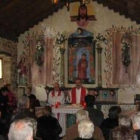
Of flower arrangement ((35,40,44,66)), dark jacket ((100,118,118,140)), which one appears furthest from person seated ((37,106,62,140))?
flower arrangement ((35,40,44,66))

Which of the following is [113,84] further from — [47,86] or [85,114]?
[85,114]

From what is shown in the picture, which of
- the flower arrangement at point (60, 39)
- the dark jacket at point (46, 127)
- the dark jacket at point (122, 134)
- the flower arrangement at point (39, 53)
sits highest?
the flower arrangement at point (60, 39)

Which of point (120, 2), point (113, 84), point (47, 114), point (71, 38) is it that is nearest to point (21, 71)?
point (71, 38)

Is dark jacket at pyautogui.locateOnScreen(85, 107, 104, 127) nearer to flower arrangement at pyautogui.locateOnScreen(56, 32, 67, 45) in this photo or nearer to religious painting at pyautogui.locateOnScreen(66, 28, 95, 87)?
religious painting at pyautogui.locateOnScreen(66, 28, 95, 87)

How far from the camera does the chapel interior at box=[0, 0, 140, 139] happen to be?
12609mm

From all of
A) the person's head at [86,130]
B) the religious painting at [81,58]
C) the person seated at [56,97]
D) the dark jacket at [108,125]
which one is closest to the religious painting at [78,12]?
the religious painting at [81,58]

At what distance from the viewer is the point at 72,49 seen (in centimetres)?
1334

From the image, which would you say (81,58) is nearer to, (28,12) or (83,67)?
(83,67)

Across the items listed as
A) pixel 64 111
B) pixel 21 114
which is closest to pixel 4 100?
pixel 64 111

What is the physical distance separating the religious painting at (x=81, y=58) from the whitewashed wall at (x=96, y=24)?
0.99ft

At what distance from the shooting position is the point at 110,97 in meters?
12.5

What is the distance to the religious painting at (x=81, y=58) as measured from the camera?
1310 centimetres

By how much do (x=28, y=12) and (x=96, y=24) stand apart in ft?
8.00

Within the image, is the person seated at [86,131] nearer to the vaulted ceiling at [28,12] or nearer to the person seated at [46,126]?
the person seated at [46,126]
